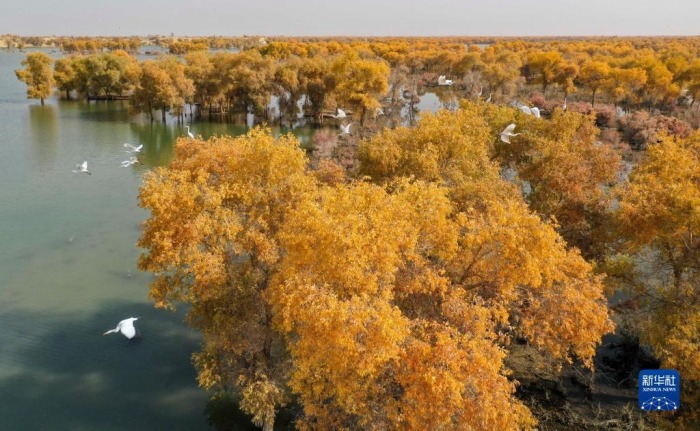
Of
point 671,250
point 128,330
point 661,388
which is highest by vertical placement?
point 671,250

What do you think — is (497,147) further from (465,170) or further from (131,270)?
(131,270)

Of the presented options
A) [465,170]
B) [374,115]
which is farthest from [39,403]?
[374,115]

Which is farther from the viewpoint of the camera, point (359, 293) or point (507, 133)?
point (507, 133)

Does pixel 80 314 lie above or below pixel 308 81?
below

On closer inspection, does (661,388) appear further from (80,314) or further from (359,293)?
(80,314)

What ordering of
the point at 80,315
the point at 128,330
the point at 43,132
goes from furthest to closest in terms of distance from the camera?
1. the point at 43,132
2. the point at 80,315
3. the point at 128,330

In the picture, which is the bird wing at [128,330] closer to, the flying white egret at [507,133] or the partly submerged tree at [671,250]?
the partly submerged tree at [671,250]

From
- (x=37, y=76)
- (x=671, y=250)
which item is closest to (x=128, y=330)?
(x=671, y=250)
